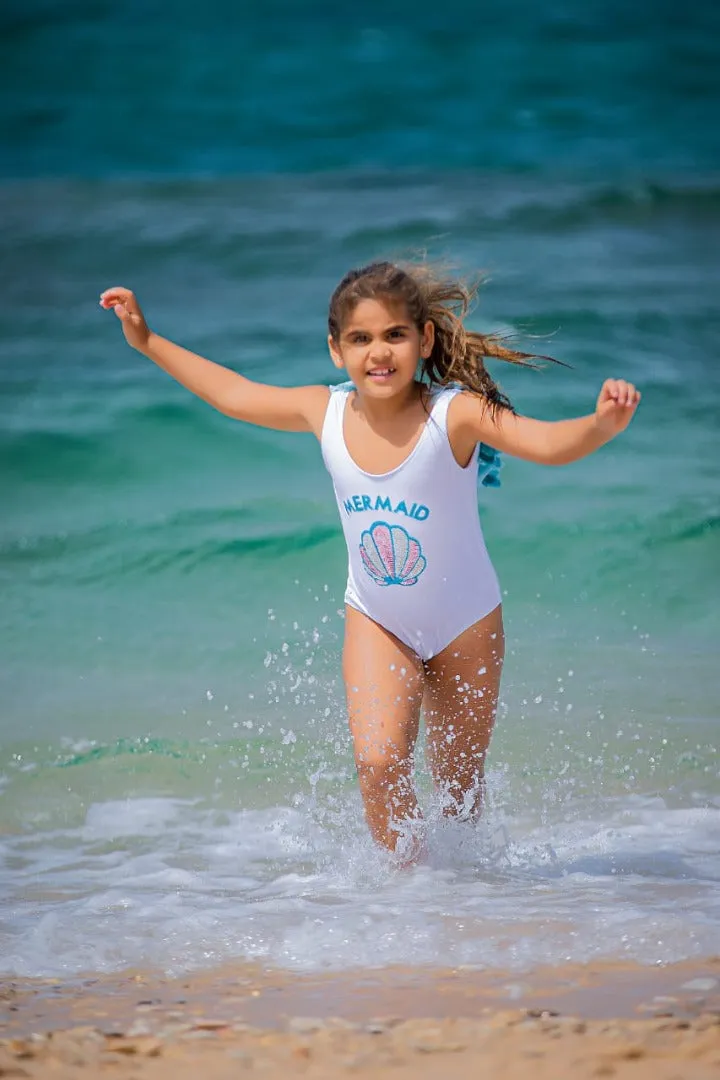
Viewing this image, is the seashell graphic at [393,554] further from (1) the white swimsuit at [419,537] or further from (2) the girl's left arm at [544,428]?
(2) the girl's left arm at [544,428]

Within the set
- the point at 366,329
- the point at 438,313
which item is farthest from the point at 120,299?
the point at 438,313

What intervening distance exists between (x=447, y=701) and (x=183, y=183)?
12.3m

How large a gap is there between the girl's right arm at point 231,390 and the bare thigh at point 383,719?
0.56 meters

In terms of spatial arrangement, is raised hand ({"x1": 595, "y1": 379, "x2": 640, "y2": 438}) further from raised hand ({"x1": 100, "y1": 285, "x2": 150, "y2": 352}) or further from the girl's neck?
raised hand ({"x1": 100, "y1": 285, "x2": 150, "y2": 352})

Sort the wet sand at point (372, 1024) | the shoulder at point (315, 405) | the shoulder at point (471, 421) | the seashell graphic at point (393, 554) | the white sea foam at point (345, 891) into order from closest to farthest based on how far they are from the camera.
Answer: the wet sand at point (372, 1024) → the white sea foam at point (345, 891) → the shoulder at point (471, 421) → the seashell graphic at point (393, 554) → the shoulder at point (315, 405)

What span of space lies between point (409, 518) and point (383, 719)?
1.60 ft

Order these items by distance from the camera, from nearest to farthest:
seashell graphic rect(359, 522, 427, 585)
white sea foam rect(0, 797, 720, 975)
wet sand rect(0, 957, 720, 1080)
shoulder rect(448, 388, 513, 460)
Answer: wet sand rect(0, 957, 720, 1080)
white sea foam rect(0, 797, 720, 975)
shoulder rect(448, 388, 513, 460)
seashell graphic rect(359, 522, 427, 585)

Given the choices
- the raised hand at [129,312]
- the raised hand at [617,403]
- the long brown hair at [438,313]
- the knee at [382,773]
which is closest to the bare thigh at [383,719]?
the knee at [382,773]

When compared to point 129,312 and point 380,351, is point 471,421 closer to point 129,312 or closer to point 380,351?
point 380,351

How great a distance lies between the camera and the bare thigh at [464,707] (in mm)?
3520

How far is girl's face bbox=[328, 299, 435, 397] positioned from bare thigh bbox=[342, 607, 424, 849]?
0.60 metres

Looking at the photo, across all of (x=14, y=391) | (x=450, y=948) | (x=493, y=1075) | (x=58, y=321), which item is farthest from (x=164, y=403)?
(x=493, y=1075)

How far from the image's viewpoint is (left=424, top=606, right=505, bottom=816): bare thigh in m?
3.52

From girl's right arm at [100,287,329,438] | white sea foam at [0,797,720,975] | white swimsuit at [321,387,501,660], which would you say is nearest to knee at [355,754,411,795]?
white sea foam at [0,797,720,975]
